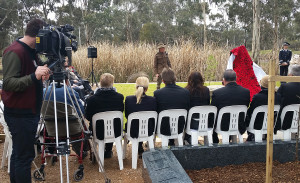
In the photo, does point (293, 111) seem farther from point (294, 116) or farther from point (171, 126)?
point (171, 126)

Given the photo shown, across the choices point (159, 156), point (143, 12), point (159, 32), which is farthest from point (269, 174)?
point (143, 12)

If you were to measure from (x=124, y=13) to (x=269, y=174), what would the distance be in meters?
33.6

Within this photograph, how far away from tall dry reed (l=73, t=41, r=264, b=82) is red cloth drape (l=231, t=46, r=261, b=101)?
6.05 m

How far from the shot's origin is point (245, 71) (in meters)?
5.46

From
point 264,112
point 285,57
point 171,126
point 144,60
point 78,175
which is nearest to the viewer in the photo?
point 78,175

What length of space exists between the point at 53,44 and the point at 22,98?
1.70 feet

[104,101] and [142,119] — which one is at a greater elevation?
[104,101]

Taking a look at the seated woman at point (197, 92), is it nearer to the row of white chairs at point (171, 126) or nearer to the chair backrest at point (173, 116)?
the row of white chairs at point (171, 126)

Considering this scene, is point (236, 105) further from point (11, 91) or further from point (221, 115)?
point (11, 91)

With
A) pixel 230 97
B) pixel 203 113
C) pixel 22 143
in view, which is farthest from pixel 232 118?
pixel 22 143

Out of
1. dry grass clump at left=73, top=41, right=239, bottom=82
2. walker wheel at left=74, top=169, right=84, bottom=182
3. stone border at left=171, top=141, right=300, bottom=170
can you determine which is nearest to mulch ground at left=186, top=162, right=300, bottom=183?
stone border at left=171, top=141, right=300, bottom=170

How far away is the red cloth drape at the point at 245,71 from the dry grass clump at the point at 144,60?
6.05 meters

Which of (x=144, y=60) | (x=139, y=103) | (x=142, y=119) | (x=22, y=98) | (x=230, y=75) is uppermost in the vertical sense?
(x=144, y=60)

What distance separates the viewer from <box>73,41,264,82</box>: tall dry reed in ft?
39.0
